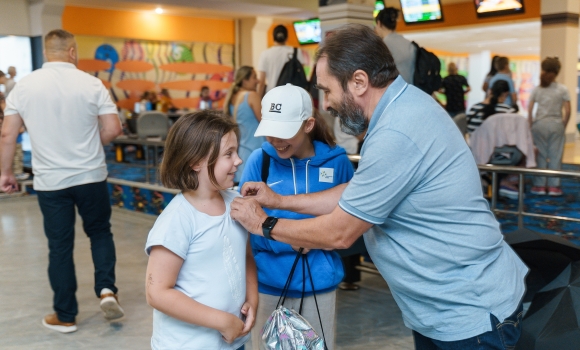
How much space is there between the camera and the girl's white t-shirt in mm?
1672

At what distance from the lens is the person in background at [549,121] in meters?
6.98

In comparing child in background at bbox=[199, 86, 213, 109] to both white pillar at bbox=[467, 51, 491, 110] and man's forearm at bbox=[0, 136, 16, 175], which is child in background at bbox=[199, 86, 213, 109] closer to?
white pillar at bbox=[467, 51, 491, 110]

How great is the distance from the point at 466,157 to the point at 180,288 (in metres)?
0.85

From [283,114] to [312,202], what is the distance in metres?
0.30

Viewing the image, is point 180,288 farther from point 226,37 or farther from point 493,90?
point 226,37

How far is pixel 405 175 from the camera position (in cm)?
150

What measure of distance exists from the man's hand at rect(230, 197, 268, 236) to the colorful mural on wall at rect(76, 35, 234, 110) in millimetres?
14885

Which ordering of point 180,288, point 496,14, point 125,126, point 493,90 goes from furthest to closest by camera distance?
1. point 125,126
2. point 496,14
3. point 493,90
4. point 180,288

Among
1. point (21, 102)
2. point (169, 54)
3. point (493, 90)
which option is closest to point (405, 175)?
point (21, 102)

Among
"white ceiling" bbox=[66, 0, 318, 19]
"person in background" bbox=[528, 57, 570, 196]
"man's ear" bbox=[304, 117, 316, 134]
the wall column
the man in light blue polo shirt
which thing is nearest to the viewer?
the man in light blue polo shirt

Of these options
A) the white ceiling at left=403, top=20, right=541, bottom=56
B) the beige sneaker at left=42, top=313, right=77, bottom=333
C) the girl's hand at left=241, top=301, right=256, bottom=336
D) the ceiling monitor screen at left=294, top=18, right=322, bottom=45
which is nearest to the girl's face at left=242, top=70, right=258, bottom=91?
the beige sneaker at left=42, top=313, right=77, bottom=333

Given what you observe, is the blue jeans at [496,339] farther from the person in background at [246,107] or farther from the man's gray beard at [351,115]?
the person in background at [246,107]

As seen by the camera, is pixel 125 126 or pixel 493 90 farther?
pixel 125 126

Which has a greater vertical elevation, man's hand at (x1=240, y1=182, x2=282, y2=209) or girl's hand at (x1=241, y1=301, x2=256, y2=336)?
man's hand at (x1=240, y1=182, x2=282, y2=209)
